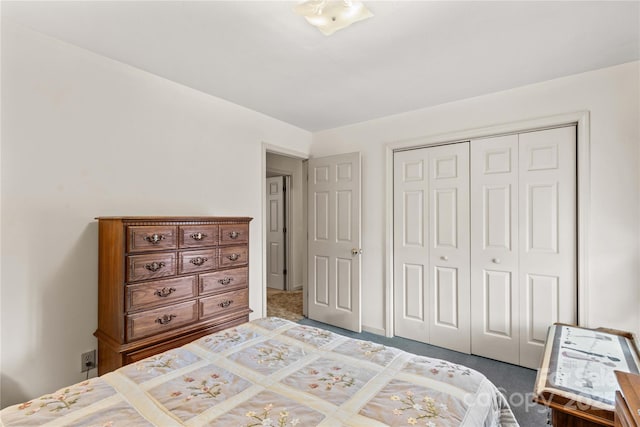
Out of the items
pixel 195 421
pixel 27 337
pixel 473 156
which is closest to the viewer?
pixel 195 421

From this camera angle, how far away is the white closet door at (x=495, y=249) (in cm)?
271

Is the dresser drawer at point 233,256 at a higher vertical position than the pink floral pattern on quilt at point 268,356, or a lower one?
higher

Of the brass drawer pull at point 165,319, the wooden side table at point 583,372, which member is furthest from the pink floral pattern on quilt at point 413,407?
the brass drawer pull at point 165,319

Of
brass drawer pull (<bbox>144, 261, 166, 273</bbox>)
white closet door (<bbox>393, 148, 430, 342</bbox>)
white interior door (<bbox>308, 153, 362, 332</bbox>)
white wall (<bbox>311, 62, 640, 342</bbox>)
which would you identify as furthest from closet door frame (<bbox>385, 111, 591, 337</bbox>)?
brass drawer pull (<bbox>144, 261, 166, 273</bbox>)

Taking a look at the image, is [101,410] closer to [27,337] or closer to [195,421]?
[195,421]

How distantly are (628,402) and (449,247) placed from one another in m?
2.24

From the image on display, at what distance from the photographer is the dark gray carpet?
2016 mm

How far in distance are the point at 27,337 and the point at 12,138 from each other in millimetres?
1173

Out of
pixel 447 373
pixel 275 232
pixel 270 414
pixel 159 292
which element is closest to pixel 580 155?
pixel 447 373

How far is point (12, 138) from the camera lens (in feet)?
5.80

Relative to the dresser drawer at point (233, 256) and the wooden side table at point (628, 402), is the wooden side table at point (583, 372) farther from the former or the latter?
the dresser drawer at point (233, 256)

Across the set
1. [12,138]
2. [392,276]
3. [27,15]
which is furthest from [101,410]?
[392,276]

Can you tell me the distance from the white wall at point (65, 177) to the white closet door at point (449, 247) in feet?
7.71

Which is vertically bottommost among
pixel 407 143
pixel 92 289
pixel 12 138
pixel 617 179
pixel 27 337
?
pixel 27 337
